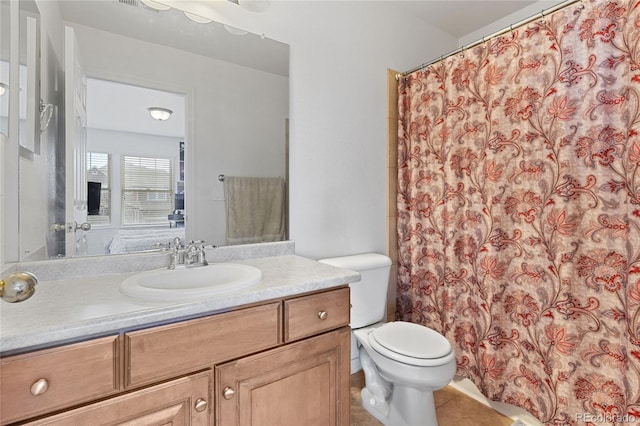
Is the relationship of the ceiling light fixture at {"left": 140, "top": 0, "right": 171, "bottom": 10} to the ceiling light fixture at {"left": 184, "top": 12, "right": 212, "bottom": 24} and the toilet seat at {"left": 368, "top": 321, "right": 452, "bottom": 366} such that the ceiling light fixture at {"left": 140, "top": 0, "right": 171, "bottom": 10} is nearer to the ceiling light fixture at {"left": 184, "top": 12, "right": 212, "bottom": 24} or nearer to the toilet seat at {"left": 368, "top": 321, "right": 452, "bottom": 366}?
the ceiling light fixture at {"left": 184, "top": 12, "right": 212, "bottom": 24}

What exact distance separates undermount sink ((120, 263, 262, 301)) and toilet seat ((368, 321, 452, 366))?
74 cm

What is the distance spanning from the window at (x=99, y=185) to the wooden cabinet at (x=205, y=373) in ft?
2.19

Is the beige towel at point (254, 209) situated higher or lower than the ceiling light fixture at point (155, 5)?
lower

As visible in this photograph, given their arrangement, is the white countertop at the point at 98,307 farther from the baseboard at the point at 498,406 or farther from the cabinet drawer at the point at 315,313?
the baseboard at the point at 498,406

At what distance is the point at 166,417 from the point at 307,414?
1.60 ft

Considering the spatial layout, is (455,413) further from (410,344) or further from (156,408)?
(156,408)

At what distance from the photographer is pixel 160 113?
1.37 m

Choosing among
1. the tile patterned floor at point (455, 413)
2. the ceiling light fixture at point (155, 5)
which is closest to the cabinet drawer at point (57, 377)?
the tile patterned floor at point (455, 413)

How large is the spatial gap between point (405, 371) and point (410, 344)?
17 centimetres

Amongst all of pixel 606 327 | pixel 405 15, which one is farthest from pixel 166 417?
pixel 405 15

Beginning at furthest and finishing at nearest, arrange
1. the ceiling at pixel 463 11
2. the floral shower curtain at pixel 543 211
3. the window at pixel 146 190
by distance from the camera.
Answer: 1. the ceiling at pixel 463 11
2. the window at pixel 146 190
3. the floral shower curtain at pixel 543 211

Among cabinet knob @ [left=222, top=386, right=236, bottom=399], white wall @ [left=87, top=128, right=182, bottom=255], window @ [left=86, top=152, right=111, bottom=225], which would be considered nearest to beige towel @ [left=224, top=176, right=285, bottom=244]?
white wall @ [left=87, top=128, right=182, bottom=255]

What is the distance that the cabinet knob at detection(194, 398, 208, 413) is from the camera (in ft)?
2.93

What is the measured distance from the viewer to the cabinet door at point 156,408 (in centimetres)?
75
